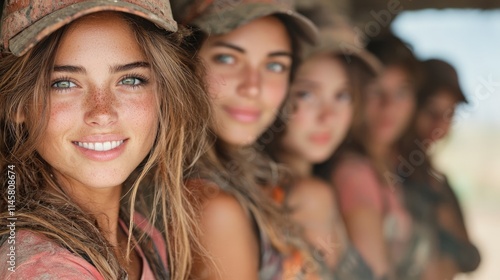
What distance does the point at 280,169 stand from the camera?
2818 mm

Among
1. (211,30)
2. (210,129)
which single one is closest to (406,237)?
(210,129)

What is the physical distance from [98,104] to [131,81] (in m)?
0.13

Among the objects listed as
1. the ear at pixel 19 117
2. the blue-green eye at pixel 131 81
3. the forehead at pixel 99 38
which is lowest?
the ear at pixel 19 117

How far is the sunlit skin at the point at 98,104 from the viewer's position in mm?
1591

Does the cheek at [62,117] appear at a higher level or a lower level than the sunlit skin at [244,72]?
higher

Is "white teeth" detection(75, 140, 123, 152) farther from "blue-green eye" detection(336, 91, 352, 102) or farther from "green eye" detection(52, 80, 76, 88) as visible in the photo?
"blue-green eye" detection(336, 91, 352, 102)

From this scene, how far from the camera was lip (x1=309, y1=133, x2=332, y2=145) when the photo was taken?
287cm

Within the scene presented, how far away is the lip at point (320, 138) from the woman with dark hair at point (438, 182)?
0.43 metres

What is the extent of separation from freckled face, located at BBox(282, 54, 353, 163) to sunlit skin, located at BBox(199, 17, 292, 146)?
0.30 m

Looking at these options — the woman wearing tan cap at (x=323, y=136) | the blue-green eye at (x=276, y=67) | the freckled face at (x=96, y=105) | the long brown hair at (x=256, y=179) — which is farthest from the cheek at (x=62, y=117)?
the woman wearing tan cap at (x=323, y=136)

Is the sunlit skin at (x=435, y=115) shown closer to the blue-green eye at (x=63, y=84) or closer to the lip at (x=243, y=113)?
the lip at (x=243, y=113)

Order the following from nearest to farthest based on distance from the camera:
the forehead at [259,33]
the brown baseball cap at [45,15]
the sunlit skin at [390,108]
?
the brown baseball cap at [45,15], the forehead at [259,33], the sunlit skin at [390,108]

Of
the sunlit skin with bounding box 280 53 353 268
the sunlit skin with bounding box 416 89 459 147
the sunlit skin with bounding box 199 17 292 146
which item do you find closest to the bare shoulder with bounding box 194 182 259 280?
the sunlit skin with bounding box 199 17 292 146

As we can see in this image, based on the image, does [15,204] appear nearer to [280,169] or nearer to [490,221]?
[280,169]
